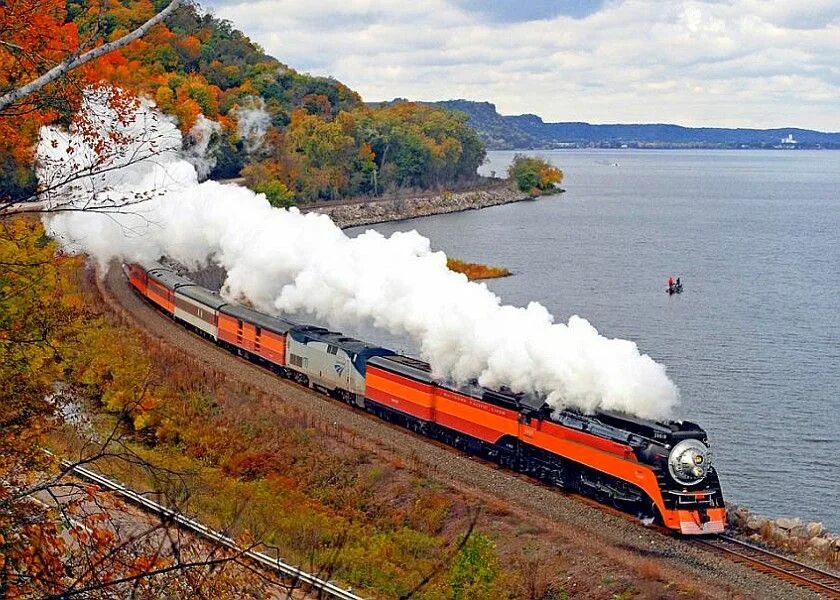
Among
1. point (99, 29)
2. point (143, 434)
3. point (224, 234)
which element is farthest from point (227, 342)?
point (99, 29)

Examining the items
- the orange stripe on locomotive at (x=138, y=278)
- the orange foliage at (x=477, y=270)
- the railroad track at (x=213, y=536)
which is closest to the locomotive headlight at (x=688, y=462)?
the railroad track at (x=213, y=536)

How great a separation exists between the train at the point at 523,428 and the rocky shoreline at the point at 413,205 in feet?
263

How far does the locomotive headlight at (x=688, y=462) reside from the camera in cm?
2514

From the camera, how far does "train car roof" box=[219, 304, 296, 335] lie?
4269 centimetres

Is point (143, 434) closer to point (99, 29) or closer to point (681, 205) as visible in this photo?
point (99, 29)

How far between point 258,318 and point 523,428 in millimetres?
18831

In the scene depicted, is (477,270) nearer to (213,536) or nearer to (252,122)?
(252,122)

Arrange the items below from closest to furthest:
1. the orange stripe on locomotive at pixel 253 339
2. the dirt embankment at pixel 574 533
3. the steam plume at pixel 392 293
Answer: the dirt embankment at pixel 574 533
the steam plume at pixel 392 293
the orange stripe on locomotive at pixel 253 339

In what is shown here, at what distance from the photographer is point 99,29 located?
29.2ft

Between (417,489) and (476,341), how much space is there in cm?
562

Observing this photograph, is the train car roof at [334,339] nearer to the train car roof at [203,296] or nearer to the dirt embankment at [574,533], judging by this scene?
the dirt embankment at [574,533]

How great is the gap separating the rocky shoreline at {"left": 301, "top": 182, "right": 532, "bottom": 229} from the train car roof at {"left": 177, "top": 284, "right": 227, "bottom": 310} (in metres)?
66.5

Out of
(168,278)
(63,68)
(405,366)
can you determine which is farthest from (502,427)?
(168,278)

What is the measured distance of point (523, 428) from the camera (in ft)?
97.0
